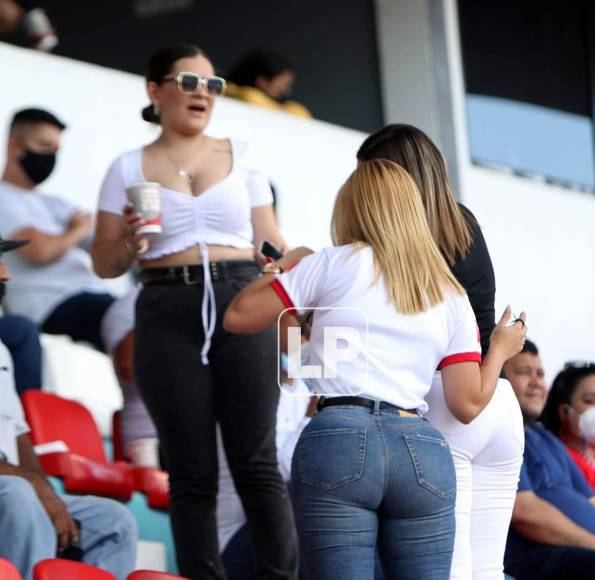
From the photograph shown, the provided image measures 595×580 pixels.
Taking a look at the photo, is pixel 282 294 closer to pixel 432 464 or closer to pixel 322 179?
pixel 432 464

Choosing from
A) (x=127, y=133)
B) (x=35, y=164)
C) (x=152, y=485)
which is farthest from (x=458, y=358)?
(x=127, y=133)

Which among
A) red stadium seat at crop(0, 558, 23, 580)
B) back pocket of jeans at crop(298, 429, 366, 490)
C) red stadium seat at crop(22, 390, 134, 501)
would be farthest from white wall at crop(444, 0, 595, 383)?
red stadium seat at crop(0, 558, 23, 580)

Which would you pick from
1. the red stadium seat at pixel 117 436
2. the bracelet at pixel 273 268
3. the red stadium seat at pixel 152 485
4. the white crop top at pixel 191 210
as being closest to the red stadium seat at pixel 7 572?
the bracelet at pixel 273 268

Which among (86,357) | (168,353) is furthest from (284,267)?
(86,357)

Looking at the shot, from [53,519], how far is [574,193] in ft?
19.4

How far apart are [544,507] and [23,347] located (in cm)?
175

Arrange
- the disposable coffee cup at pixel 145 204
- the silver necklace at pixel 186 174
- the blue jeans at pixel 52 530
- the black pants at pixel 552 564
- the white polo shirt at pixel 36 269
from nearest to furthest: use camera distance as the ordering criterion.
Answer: the blue jeans at pixel 52 530
the disposable coffee cup at pixel 145 204
the silver necklace at pixel 186 174
the black pants at pixel 552 564
the white polo shirt at pixel 36 269

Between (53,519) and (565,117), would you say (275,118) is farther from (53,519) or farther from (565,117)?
(53,519)

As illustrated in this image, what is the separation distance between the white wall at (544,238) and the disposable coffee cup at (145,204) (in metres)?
4.28

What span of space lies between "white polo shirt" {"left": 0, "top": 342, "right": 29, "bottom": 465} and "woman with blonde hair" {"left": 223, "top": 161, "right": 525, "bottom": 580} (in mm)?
1010

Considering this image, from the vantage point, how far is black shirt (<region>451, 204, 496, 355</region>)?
2869 mm

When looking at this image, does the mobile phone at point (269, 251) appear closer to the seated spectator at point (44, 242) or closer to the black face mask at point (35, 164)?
the seated spectator at point (44, 242)

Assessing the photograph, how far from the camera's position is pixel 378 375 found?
2590mm

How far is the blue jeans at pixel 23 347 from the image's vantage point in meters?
4.39
